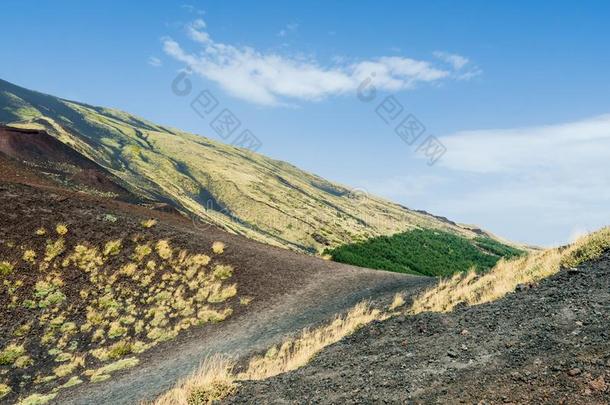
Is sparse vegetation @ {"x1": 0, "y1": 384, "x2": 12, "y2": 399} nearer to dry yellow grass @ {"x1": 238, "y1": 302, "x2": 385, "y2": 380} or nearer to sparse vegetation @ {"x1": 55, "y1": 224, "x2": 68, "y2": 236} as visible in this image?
dry yellow grass @ {"x1": 238, "y1": 302, "x2": 385, "y2": 380}

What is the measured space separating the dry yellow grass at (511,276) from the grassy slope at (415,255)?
97.6 feet

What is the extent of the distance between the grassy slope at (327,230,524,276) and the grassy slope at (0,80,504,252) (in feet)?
28.7

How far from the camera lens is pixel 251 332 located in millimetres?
21344

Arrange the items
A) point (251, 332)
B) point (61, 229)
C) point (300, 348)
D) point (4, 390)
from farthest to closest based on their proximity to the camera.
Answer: point (61, 229), point (251, 332), point (4, 390), point (300, 348)

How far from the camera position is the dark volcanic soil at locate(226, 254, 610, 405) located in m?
7.66

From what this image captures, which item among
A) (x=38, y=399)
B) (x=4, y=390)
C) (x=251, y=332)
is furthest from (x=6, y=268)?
(x=251, y=332)

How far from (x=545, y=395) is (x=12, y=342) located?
21.8 meters

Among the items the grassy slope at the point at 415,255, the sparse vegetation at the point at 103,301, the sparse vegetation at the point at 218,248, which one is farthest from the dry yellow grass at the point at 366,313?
the grassy slope at the point at 415,255

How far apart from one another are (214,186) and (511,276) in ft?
288

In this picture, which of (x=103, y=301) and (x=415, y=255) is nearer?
(x=103, y=301)

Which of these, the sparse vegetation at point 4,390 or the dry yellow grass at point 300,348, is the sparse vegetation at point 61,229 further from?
the dry yellow grass at point 300,348

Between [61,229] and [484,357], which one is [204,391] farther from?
[61,229]

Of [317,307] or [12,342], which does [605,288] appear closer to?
[317,307]

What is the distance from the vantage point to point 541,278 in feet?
49.0
